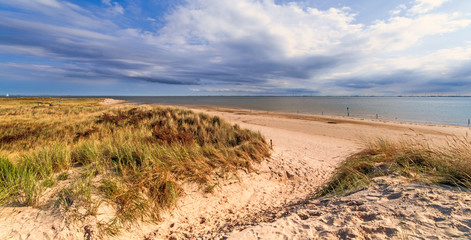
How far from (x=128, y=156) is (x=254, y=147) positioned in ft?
14.1

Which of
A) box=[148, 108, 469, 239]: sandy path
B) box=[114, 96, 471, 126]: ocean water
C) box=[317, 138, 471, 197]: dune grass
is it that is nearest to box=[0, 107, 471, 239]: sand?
box=[148, 108, 469, 239]: sandy path

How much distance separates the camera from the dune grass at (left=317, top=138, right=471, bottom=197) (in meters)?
3.33

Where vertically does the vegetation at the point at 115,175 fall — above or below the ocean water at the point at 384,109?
below

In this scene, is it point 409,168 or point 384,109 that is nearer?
point 409,168

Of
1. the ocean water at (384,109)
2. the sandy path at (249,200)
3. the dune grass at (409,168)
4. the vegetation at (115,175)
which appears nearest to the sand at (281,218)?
the sandy path at (249,200)

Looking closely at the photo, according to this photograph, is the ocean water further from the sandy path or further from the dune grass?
the sandy path

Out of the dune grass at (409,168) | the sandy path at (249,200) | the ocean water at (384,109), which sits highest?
the ocean water at (384,109)

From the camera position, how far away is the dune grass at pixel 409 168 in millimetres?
3334

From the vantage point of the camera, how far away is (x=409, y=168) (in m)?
4.06

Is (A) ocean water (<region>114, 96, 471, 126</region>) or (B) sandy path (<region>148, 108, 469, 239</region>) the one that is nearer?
(B) sandy path (<region>148, 108, 469, 239</region>)

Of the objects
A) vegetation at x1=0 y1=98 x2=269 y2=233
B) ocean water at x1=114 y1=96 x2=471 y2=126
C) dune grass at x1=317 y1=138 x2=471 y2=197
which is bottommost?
vegetation at x1=0 y1=98 x2=269 y2=233

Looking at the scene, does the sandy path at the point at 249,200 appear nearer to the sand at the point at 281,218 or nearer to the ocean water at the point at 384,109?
the sand at the point at 281,218

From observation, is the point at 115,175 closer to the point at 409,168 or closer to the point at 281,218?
the point at 281,218

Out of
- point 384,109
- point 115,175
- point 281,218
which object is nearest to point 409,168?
point 281,218
